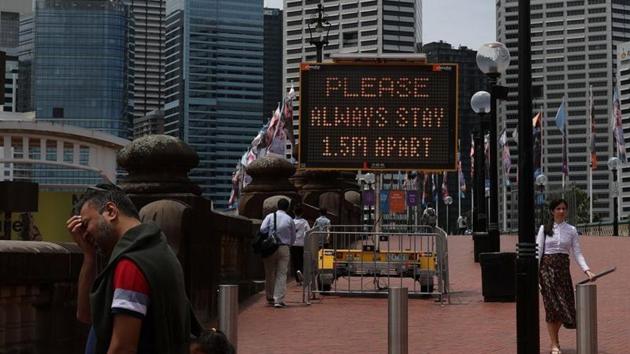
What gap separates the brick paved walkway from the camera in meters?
11.4

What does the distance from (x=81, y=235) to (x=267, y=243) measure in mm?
11417

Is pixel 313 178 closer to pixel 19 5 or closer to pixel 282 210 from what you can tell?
pixel 282 210

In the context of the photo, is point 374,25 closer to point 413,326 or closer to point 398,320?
point 413,326

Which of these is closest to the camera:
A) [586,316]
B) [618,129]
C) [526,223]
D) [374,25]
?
[586,316]

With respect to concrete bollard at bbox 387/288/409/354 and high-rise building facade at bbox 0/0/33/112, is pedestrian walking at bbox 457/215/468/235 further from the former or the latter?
concrete bollard at bbox 387/288/409/354

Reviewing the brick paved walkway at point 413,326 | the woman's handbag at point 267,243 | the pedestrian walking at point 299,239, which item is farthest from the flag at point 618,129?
the woman's handbag at point 267,243

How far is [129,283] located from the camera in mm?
3904

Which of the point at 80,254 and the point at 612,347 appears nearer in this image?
the point at 80,254

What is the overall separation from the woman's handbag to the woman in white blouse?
19.0ft

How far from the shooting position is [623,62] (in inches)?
5010

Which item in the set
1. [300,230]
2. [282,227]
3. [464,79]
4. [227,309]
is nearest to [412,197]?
[300,230]

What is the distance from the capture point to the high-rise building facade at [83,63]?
185 metres

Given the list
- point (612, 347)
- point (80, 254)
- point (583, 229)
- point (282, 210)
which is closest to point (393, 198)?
point (282, 210)

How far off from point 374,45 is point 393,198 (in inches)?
3153
